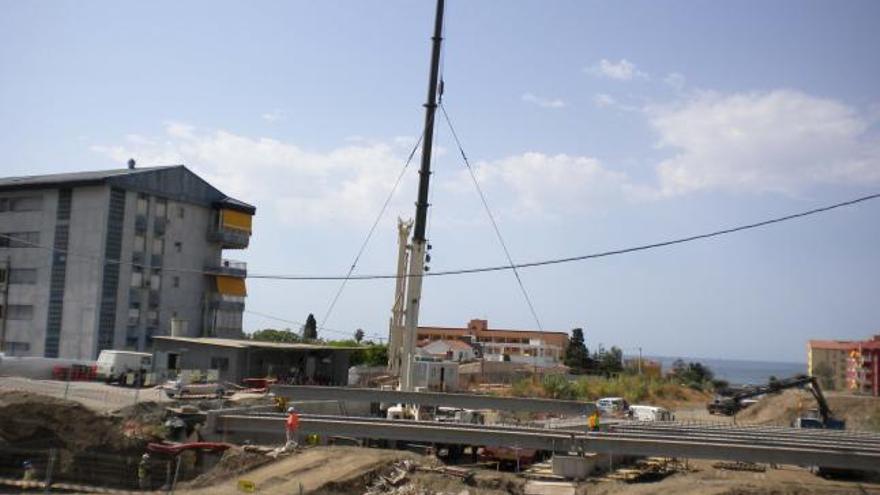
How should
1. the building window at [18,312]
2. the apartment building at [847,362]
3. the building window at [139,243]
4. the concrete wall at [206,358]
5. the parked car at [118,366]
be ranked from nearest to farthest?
the parked car at [118,366] → the concrete wall at [206,358] → the building window at [18,312] → the building window at [139,243] → the apartment building at [847,362]

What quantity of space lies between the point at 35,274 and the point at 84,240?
5.05 meters

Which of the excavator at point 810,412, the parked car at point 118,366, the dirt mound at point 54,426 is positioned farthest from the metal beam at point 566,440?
the parked car at point 118,366

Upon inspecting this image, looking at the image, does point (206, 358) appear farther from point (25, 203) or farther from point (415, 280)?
point (25, 203)

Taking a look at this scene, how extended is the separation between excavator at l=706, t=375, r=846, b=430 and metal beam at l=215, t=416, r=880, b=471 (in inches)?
696

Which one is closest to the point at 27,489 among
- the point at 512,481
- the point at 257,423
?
the point at 257,423

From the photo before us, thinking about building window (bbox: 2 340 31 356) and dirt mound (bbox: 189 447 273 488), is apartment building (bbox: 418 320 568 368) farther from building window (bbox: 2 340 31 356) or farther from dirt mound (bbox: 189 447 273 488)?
dirt mound (bbox: 189 447 273 488)

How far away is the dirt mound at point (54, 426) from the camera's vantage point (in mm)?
28672

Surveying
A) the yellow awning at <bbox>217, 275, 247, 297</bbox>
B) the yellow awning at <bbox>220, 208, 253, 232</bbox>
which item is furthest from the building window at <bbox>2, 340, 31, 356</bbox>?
the yellow awning at <bbox>220, 208, 253, 232</bbox>

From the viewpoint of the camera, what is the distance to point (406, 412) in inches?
1324

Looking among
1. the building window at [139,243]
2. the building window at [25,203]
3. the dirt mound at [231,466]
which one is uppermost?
the building window at [25,203]

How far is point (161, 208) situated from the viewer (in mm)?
62250

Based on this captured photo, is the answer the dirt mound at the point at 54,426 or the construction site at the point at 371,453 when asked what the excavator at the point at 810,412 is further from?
the dirt mound at the point at 54,426

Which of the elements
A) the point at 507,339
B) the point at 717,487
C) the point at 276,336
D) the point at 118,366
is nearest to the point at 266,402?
the point at 118,366

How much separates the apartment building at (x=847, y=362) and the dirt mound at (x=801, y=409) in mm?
22993
